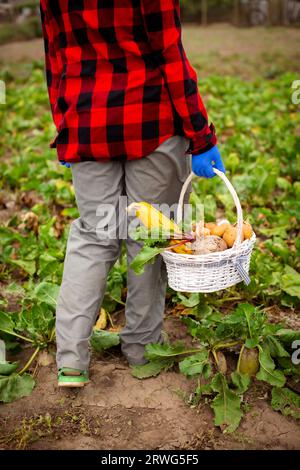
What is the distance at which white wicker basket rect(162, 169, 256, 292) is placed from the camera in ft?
8.13

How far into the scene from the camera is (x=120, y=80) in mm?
2412

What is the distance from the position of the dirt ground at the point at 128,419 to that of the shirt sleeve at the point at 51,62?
4.13 feet

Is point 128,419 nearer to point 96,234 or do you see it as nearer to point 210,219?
point 96,234

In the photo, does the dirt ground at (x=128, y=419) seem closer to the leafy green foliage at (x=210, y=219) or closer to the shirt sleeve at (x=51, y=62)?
the leafy green foliage at (x=210, y=219)

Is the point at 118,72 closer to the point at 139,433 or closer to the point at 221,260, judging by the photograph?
the point at 221,260

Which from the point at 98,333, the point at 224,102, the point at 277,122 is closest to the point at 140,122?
the point at 98,333

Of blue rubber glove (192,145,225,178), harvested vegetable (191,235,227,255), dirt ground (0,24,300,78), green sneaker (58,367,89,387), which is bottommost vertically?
dirt ground (0,24,300,78)

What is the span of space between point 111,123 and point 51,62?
0.43 metres

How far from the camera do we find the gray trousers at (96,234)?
2.57 m

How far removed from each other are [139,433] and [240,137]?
14.9ft

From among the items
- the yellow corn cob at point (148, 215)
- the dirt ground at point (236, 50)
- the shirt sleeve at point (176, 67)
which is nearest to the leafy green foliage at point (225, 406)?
the yellow corn cob at point (148, 215)

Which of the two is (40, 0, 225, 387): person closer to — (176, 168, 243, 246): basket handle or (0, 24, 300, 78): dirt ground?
(176, 168, 243, 246): basket handle

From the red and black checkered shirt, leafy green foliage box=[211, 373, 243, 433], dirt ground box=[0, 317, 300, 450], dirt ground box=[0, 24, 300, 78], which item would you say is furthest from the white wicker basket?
dirt ground box=[0, 24, 300, 78]

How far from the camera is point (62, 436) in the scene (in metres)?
2.52
